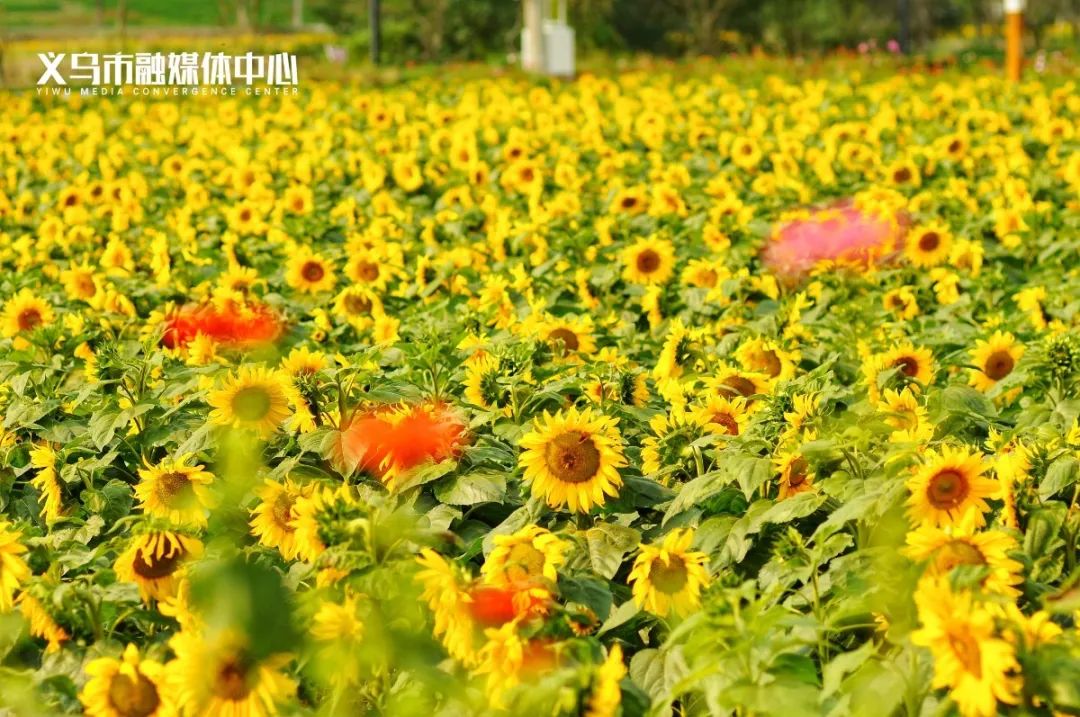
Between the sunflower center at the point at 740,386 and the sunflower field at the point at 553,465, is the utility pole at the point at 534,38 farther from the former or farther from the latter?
the sunflower center at the point at 740,386

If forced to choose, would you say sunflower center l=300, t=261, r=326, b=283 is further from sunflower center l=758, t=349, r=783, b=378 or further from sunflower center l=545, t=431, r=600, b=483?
sunflower center l=545, t=431, r=600, b=483

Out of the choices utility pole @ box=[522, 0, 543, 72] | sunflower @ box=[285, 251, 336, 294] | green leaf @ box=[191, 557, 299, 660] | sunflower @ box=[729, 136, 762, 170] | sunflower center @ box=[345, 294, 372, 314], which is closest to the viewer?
green leaf @ box=[191, 557, 299, 660]

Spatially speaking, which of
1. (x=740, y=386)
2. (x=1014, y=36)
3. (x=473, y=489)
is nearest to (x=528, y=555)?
(x=473, y=489)

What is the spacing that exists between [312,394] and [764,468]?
1.18m

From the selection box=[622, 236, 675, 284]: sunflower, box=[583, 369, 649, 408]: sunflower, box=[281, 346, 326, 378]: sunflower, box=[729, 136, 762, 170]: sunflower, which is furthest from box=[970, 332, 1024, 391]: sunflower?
box=[729, 136, 762, 170]: sunflower

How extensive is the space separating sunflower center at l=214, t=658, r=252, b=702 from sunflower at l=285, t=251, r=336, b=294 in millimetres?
3847

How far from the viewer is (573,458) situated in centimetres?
336

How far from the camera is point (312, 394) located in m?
3.78

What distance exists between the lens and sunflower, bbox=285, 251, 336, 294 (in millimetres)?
6273

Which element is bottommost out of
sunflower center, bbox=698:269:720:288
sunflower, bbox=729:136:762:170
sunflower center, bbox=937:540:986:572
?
sunflower center, bbox=937:540:986:572

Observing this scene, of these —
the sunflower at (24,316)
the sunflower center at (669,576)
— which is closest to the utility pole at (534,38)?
the sunflower at (24,316)

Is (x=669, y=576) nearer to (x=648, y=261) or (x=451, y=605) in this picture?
(x=451, y=605)

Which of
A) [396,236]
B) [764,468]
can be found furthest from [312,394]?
[396,236]

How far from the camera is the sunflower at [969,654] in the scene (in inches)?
85.6
